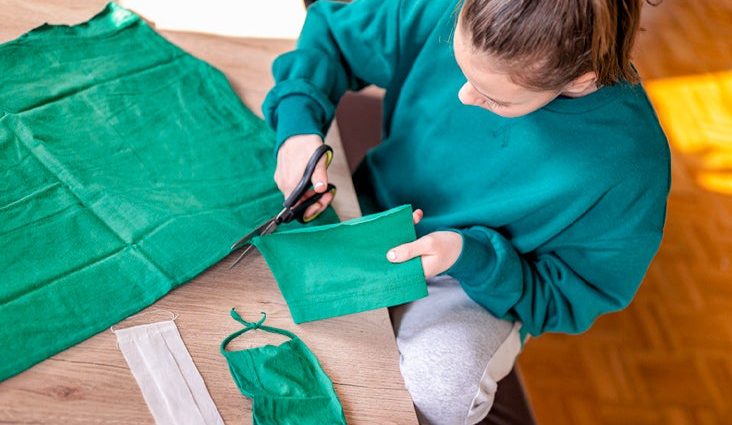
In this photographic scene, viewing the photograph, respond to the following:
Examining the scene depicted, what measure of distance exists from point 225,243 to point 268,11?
60 centimetres

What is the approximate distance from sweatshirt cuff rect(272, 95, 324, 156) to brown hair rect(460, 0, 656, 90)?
327mm

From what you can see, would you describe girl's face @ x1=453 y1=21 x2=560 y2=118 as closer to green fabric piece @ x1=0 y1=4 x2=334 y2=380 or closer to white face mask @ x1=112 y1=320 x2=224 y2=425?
green fabric piece @ x1=0 y1=4 x2=334 y2=380

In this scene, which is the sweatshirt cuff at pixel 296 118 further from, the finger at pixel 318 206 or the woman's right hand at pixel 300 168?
the finger at pixel 318 206

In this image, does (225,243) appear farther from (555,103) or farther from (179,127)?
(555,103)

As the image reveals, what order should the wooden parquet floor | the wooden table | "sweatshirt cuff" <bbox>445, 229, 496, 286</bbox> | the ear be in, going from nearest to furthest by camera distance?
the wooden table, the ear, "sweatshirt cuff" <bbox>445, 229, 496, 286</bbox>, the wooden parquet floor

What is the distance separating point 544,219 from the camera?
1.13 m

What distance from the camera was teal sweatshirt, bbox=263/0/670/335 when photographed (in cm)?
106

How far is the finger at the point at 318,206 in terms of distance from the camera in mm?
1064

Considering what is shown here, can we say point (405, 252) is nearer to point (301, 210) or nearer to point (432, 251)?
point (432, 251)

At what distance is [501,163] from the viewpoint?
1.15 m

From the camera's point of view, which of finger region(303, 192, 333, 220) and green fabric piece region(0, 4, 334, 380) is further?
finger region(303, 192, 333, 220)

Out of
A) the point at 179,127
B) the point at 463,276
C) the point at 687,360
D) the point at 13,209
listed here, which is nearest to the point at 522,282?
the point at 463,276

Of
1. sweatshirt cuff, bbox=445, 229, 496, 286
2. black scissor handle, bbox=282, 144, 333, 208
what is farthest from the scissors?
sweatshirt cuff, bbox=445, 229, 496, 286

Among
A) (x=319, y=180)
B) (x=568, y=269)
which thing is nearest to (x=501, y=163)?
(x=568, y=269)
